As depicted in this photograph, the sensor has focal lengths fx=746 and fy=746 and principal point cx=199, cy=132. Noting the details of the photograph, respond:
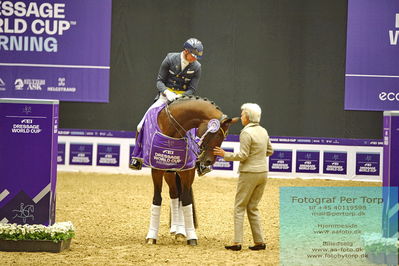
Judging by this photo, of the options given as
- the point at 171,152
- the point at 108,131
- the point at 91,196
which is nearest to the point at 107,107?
the point at 108,131

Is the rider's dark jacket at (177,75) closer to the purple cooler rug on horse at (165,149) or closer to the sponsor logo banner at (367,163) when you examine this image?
the purple cooler rug on horse at (165,149)

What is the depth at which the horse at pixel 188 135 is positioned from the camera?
8562 millimetres

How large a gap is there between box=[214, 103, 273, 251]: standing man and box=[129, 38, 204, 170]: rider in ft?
4.03

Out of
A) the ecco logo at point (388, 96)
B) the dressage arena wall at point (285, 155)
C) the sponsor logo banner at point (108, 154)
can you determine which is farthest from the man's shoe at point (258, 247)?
the sponsor logo banner at point (108, 154)

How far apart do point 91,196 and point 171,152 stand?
17.3 feet

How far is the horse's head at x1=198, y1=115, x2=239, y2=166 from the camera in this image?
8516 mm

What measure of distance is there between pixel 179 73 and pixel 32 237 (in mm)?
2859

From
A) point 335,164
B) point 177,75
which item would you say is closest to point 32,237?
point 177,75

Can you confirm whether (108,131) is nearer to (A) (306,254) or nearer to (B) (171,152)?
(B) (171,152)

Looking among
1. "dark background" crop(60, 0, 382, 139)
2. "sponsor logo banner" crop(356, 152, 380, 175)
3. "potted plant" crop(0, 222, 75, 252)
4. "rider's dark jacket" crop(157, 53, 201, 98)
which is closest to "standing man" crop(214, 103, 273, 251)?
"rider's dark jacket" crop(157, 53, 201, 98)

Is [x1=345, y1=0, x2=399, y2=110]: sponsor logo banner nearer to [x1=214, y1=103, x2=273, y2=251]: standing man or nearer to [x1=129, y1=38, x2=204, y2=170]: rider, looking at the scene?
[x1=129, y1=38, x2=204, y2=170]: rider

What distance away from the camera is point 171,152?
9.14 meters

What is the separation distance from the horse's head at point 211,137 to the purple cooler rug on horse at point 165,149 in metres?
0.45

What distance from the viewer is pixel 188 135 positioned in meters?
9.22
